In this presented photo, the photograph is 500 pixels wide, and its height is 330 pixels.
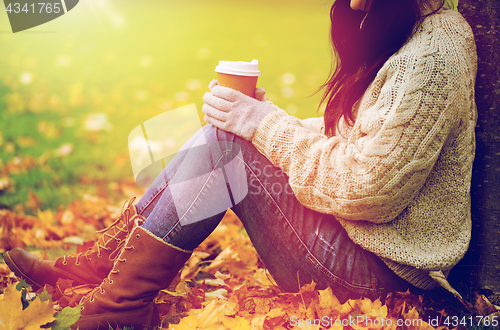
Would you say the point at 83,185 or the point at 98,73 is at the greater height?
the point at 98,73

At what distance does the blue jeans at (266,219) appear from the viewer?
44.9 inches

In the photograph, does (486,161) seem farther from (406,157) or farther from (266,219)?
(266,219)

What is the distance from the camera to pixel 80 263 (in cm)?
141

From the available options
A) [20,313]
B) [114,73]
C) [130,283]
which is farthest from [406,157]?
[114,73]

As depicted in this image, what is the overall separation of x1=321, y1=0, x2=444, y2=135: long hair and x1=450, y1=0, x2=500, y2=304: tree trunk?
9.2 inches

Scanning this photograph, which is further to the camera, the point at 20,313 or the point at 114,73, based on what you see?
the point at 114,73

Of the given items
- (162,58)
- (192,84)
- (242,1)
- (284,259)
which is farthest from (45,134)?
(242,1)

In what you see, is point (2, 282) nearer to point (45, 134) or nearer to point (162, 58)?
point (45, 134)

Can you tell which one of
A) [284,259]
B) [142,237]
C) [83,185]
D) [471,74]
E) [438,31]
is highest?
[438,31]

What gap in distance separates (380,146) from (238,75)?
494mm

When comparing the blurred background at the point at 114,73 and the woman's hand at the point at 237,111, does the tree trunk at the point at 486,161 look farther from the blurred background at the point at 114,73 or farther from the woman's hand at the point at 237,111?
the blurred background at the point at 114,73

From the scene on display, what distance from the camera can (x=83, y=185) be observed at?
2719 millimetres

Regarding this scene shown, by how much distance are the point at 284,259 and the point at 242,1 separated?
5.51 meters

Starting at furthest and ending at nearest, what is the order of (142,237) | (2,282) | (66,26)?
(66,26) → (2,282) → (142,237)
